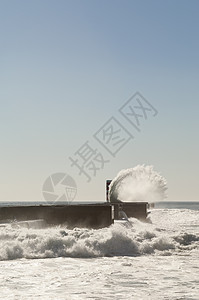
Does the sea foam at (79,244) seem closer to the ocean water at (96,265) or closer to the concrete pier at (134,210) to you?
the ocean water at (96,265)

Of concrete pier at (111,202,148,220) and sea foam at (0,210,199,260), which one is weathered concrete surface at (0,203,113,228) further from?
concrete pier at (111,202,148,220)

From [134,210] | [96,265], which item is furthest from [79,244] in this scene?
[134,210]

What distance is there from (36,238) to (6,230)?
1.47 metres

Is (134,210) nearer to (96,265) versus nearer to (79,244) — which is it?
(79,244)

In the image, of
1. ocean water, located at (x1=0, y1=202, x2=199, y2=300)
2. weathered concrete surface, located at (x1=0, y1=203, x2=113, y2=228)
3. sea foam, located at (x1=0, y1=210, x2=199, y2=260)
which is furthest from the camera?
weathered concrete surface, located at (x1=0, y1=203, x2=113, y2=228)

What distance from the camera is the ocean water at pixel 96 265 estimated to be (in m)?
8.14

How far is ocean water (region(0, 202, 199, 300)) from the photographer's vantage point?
8.14m

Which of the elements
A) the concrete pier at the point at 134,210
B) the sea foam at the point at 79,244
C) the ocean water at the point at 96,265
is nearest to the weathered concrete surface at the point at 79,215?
the ocean water at the point at 96,265

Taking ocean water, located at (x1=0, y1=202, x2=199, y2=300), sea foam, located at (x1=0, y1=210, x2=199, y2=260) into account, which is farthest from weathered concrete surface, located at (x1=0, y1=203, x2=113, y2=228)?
sea foam, located at (x1=0, y1=210, x2=199, y2=260)

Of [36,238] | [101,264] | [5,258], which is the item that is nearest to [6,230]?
[36,238]

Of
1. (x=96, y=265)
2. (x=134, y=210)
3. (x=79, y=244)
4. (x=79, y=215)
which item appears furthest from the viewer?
(x=134, y=210)

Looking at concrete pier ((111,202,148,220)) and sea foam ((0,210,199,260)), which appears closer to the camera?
sea foam ((0,210,199,260))

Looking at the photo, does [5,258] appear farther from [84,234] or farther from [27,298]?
[27,298]

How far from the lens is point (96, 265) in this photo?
11445 millimetres
